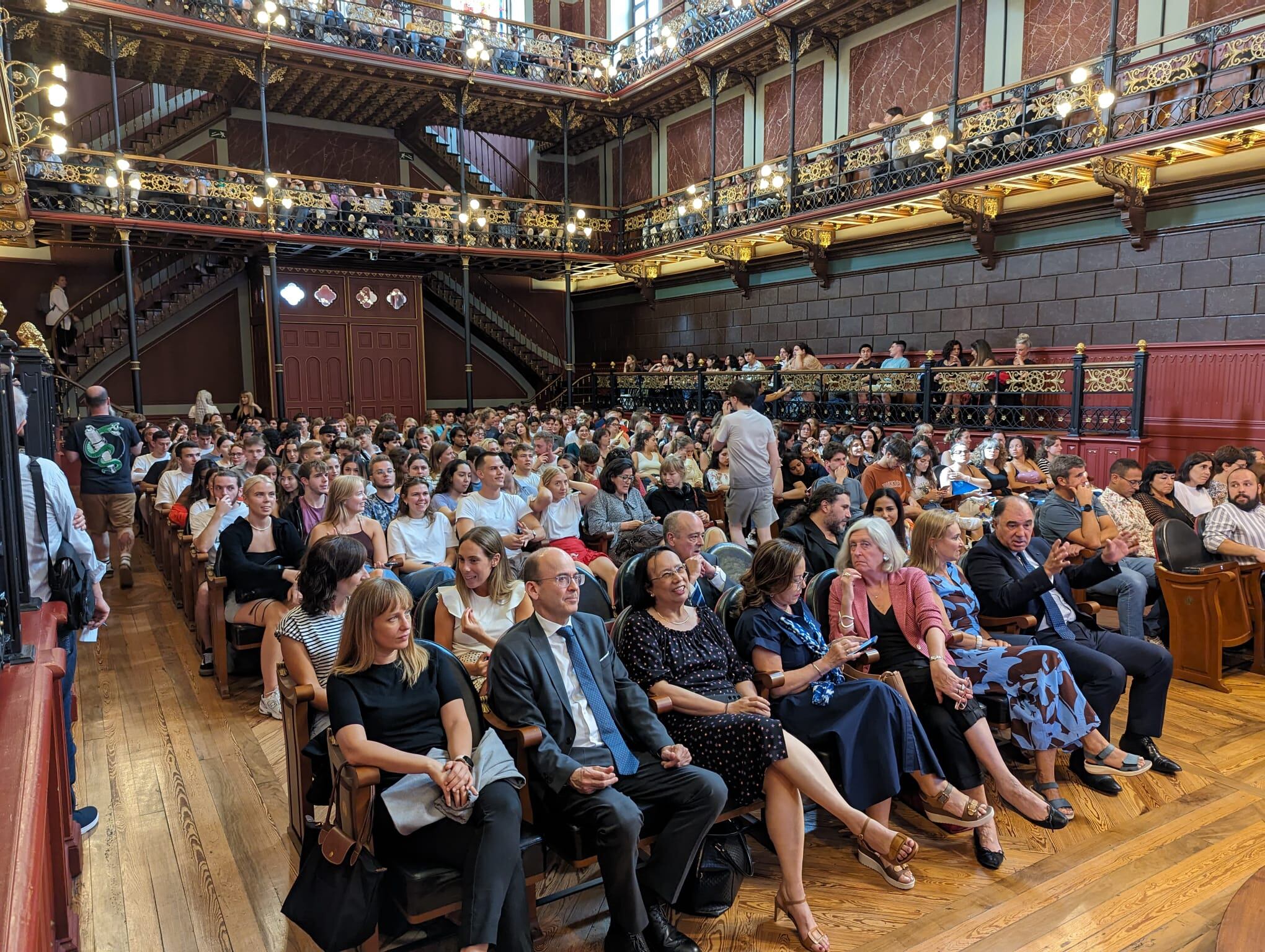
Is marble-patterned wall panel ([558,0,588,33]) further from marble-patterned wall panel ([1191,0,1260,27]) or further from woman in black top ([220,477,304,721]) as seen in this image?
woman in black top ([220,477,304,721])

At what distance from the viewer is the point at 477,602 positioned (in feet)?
11.1

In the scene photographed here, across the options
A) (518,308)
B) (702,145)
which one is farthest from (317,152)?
(702,145)

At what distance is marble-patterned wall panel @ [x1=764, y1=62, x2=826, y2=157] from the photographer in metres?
13.8

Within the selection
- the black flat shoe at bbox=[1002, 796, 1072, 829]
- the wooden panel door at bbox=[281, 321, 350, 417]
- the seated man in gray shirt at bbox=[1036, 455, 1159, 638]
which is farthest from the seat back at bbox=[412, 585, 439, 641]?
the wooden panel door at bbox=[281, 321, 350, 417]

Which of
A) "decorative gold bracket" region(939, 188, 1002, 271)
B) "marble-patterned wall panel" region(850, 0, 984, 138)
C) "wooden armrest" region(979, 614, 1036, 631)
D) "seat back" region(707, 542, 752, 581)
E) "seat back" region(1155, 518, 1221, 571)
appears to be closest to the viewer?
"wooden armrest" region(979, 614, 1036, 631)

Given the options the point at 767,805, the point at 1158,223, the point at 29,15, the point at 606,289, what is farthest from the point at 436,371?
the point at 767,805

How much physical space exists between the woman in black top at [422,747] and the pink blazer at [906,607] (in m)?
1.61

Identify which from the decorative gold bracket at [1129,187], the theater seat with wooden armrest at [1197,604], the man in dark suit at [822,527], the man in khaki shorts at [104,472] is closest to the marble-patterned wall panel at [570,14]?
the decorative gold bracket at [1129,187]

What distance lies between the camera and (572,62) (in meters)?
15.9

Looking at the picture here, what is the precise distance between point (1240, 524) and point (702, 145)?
43.9 feet

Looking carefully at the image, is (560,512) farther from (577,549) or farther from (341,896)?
(341,896)

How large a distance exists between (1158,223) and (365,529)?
31.7 feet

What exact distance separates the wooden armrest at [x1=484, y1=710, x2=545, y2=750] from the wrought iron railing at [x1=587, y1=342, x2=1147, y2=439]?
5603 millimetres

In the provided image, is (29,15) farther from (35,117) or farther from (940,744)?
(940,744)
